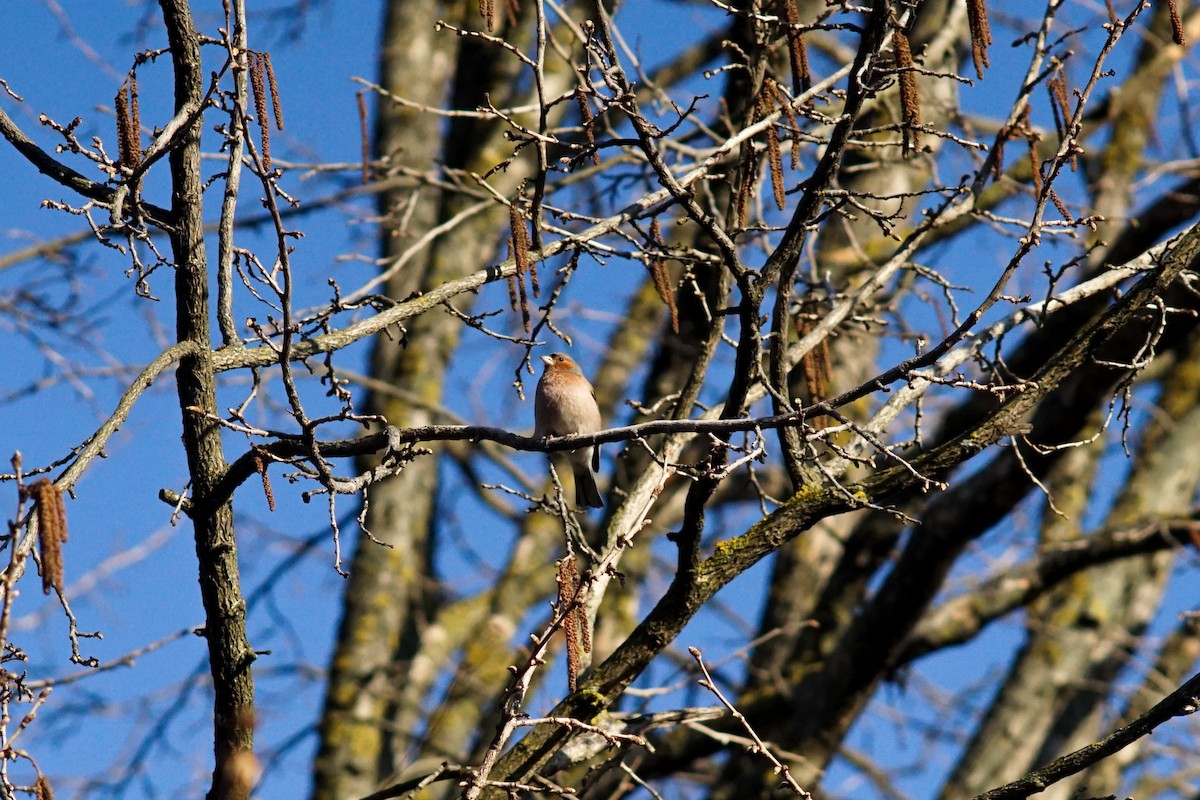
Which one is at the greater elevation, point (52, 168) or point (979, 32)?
point (979, 32)

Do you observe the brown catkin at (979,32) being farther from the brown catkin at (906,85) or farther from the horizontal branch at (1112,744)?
the horizontal branch at (1112,744)

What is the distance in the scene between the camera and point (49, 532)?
7.25ft

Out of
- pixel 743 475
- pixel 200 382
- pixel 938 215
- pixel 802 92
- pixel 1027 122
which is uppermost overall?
pixel 743 475

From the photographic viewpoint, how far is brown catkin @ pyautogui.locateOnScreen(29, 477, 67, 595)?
2.18 meters

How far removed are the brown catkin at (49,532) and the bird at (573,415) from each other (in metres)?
3.00

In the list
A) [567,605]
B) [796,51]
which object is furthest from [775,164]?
[567,605]

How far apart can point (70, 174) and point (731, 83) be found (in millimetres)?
3273

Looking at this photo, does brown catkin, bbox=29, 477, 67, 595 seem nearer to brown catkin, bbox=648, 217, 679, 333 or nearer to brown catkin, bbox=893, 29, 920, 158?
brown catkin, bbox=648, 217, 679, 333

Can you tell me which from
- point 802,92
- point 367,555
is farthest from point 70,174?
point 367,555

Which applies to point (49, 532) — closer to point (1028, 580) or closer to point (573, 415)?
point (573, 415)

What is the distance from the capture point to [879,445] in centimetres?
290

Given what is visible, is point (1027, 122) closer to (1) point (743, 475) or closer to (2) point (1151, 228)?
(2) point (1151, 228)

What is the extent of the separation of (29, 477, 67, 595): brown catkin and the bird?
300cm

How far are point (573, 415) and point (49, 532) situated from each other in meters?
3.19
